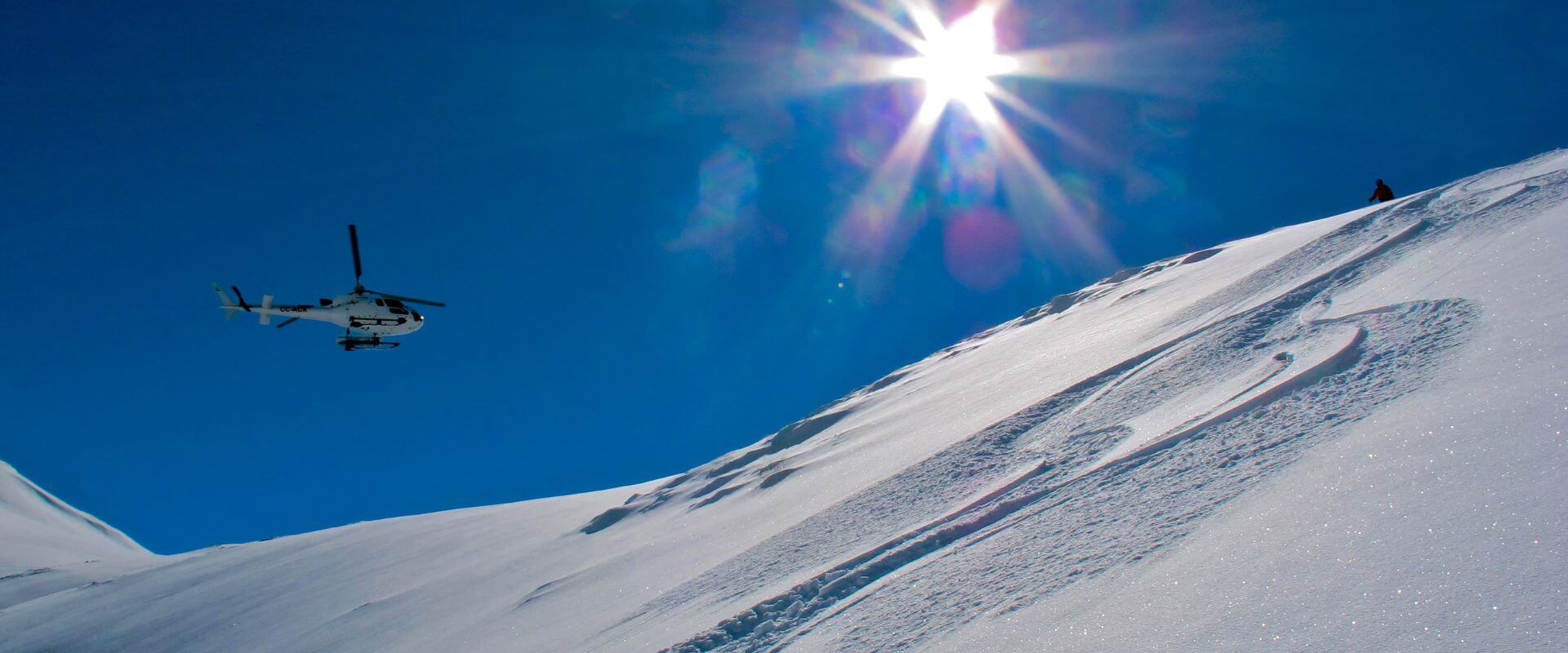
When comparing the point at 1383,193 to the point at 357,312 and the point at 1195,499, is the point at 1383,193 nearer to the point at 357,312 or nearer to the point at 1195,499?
the point at 1195,499

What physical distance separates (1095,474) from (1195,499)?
1.44 metres

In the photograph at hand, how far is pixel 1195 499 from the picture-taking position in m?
6.08

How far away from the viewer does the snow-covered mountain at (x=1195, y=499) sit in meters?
4.38

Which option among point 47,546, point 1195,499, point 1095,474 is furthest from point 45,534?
point 1195,499

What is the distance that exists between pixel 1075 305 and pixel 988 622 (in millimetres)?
22065

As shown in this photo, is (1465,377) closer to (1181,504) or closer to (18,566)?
(1181,504)

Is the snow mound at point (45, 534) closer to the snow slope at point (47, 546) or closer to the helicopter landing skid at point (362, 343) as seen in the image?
the snow slope at point (47, 546)

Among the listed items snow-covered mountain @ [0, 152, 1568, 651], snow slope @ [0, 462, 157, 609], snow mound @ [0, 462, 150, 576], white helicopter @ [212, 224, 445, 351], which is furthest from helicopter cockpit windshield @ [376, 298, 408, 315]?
snow mound @ [0, 462, 150, 576]

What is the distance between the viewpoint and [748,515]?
44.5 ft

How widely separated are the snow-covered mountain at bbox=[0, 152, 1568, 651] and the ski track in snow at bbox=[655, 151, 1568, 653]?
0.04 m

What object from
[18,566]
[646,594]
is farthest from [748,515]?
[18,566]

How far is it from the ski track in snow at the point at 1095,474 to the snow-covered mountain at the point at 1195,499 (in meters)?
0.04

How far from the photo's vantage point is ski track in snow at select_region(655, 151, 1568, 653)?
618cm

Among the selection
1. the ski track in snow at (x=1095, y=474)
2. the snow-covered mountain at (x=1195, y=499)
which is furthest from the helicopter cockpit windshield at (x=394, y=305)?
the ski track in snow at (x=1095, y=474)
